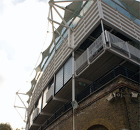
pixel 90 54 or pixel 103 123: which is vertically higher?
pixel 90 54

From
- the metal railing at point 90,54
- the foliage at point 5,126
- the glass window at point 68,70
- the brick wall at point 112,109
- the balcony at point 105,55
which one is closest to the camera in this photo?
the brick wall at point 112,109

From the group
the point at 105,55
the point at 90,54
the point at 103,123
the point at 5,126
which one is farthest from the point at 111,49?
the point at 5,126

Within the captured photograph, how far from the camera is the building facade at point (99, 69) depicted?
339 inches

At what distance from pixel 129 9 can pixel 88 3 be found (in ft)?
12.7

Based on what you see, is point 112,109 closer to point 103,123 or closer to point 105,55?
point 103,123

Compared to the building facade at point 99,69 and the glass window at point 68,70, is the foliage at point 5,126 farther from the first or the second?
the glass window at point 68,70

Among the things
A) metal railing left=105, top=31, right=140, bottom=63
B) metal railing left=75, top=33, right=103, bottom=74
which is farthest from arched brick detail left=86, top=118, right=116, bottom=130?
metal railing left=105, top=31, right=140, bottom=63

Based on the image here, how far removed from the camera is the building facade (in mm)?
8602

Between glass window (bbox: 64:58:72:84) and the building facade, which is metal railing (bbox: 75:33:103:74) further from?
glass window (bbox: 64:58:72:84)

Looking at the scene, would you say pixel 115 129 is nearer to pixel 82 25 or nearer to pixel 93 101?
pixel 93 101

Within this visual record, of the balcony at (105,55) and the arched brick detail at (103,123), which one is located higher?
the balcony at (105,55)

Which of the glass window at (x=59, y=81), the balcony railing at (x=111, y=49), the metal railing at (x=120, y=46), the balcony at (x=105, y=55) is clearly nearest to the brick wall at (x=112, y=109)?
the balcony at (x=105, y=55)

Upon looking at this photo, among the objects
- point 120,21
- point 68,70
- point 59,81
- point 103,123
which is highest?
point 120,21

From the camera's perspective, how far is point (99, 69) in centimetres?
1191
